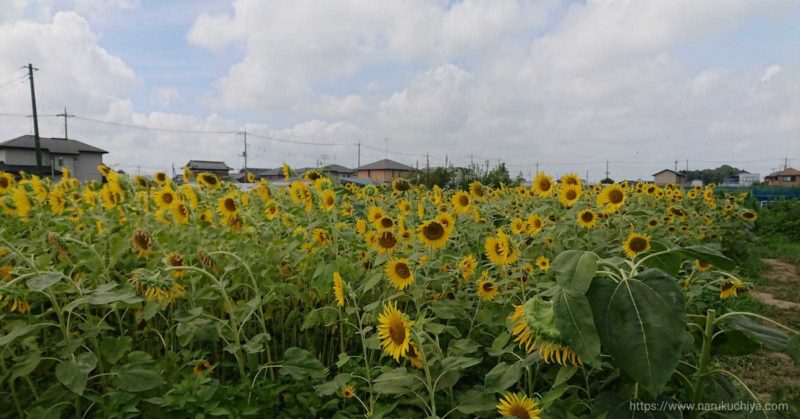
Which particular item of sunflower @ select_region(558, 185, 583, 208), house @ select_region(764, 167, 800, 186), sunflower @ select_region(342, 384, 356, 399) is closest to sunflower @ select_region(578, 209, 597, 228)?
sunflower @ select_region(558, 185, 583, 208)

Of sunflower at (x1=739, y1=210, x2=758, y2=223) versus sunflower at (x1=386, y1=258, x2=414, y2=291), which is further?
sunflower at (x1=739, y1=210, x2=758, y2=223)

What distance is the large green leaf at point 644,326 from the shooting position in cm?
80

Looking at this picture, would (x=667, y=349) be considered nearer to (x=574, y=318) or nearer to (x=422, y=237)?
(x=574, y=318)

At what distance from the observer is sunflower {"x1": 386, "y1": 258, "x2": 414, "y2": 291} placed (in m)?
1.69

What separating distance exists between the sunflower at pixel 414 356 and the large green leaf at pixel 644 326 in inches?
18.2

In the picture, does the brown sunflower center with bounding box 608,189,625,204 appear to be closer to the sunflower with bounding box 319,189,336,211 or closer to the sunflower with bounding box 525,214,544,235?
the sunflower with bounding box 525,214,544,235

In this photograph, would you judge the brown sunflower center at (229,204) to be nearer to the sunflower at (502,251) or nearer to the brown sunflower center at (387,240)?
the brown sunflower center at (387,240)

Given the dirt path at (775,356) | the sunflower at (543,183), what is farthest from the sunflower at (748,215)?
the sunflower at (543,183)

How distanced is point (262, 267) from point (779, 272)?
23.4 feet

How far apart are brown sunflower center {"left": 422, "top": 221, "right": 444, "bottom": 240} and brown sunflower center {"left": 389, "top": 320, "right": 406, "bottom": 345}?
2.28ft

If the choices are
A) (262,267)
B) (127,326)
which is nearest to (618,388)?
(262,267)

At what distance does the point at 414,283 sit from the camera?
5.84 feet

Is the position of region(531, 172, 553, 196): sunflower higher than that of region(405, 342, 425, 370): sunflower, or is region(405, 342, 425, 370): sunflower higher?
region(531, 172, 553, 196): sunflower

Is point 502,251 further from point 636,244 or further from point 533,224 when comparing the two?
point 533,224
